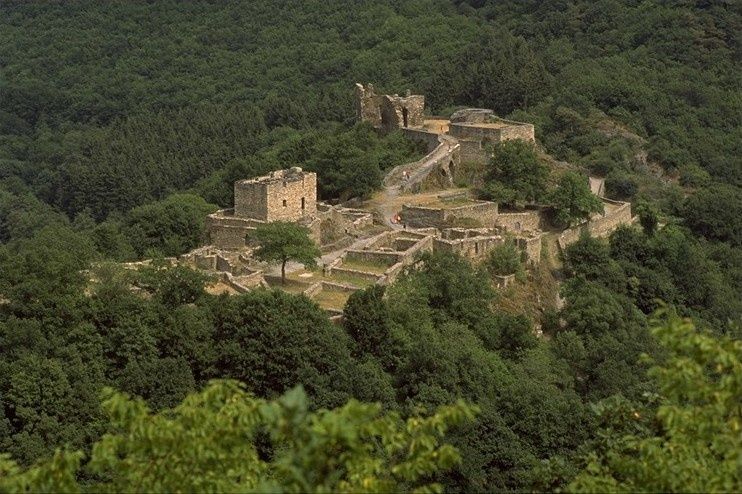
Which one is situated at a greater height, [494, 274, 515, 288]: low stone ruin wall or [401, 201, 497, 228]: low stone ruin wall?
[401, 201, 497, 228]: low stone ruin wall

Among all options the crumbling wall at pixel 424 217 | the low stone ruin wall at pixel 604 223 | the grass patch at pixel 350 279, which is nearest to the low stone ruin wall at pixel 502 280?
the crumbling wall at pixel 424 217

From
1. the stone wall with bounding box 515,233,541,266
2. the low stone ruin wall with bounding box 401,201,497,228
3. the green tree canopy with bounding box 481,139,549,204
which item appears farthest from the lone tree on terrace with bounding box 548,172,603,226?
the low stone ruin wall with bounding box 401,201,497,228

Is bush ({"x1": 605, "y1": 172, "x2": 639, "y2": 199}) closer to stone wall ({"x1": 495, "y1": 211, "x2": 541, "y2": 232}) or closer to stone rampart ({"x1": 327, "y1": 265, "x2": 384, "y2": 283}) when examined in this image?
stone wall ({"x1": 495, "y1": 211, "x2": 541, "y2": 232})

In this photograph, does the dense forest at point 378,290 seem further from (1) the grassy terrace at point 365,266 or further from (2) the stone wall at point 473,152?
(2) the stone wall at point 473,152

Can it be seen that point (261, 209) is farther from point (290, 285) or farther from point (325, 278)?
point (290, 285)

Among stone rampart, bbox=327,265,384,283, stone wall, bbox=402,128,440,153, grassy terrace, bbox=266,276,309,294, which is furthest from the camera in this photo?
stone wall, bbox=402,128,440,153

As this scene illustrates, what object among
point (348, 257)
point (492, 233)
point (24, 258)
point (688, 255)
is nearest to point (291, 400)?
point (24, 258)
